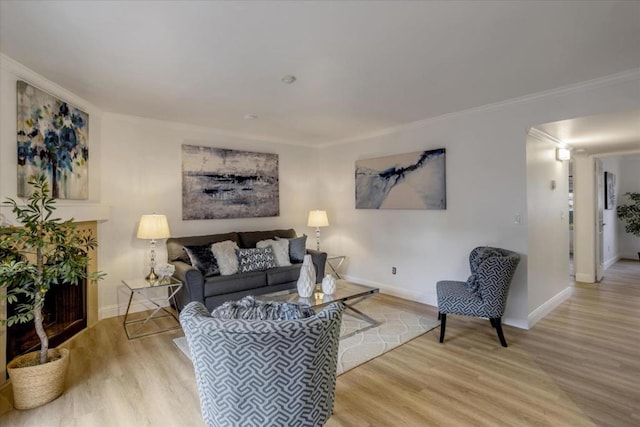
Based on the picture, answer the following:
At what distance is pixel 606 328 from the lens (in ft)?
10.9

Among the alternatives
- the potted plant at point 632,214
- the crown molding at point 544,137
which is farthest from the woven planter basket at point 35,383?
the potted plant at point 632,214

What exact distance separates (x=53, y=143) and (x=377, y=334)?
140 inches

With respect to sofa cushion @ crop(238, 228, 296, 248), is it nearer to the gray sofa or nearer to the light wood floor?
the gray sofa

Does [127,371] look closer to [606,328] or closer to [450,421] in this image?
[450,421]

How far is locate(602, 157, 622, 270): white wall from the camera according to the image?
6.35 meters

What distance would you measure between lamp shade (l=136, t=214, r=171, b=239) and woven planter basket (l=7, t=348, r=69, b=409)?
1.57 metres

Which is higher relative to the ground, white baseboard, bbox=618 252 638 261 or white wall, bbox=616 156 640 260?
white wall, bbox=616 156 640 260

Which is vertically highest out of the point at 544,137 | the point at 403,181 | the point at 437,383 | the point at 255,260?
the point at 544,137

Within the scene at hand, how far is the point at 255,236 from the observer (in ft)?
14.9

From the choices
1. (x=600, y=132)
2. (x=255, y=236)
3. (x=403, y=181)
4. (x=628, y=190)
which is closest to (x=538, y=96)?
(x=600, y=132)

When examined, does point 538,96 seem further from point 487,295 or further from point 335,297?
point 335,297

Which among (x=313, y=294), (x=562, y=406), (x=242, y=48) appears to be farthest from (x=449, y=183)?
(x=242, y=48)

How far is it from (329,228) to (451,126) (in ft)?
8.60

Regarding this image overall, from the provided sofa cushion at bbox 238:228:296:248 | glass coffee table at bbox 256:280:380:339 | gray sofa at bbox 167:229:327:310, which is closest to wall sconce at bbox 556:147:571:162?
glass coffee table at bbox 256:280:380:339
